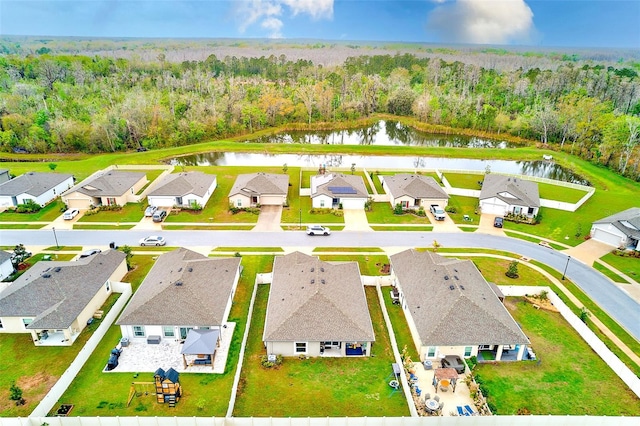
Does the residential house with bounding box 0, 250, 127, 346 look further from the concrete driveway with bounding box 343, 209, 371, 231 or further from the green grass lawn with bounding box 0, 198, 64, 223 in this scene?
the concrete driveway with bounding box 343, 209, 371, 231

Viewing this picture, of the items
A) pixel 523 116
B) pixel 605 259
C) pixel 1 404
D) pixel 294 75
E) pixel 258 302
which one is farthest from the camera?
pixel 294 75

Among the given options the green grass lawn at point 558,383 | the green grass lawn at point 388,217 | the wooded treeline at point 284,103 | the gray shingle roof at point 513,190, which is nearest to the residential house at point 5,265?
the green grass lawn at point 388,217

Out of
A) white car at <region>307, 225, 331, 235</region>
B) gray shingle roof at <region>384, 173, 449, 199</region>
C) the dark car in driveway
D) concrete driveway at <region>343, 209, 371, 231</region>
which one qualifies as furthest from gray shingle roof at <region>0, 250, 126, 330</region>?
gray shingle roof at <region>384, 173, 449, 199</region>

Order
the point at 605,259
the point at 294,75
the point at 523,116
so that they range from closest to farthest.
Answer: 1. the point at 605,259
2. the point at 523,116
3. the point at 294,75

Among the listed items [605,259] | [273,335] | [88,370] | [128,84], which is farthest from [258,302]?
[128,84]

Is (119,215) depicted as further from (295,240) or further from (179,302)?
(179,302)

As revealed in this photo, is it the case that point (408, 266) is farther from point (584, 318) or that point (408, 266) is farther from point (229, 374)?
point (229, 374)

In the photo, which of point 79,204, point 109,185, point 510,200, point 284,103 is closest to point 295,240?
point 109,185

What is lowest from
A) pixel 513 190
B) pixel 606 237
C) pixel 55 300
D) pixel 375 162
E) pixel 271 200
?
pixel 55 300
